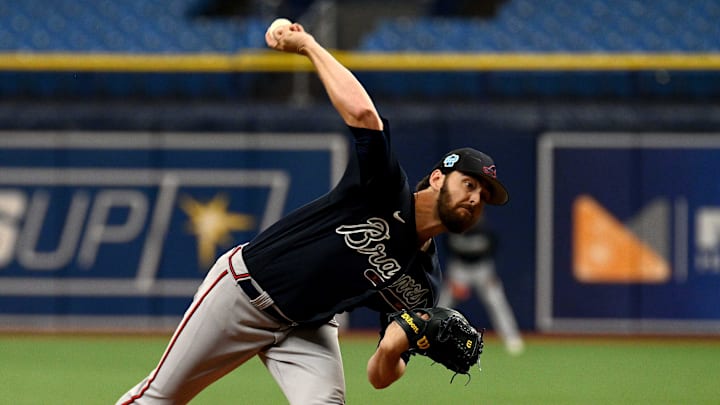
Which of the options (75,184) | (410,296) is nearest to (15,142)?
(75,184)

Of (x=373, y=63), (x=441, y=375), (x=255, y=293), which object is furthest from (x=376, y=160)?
(x=373, y=63)

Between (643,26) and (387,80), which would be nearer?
(387,80)

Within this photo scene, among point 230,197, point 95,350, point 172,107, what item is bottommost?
point 95,350

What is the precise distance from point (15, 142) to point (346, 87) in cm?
905

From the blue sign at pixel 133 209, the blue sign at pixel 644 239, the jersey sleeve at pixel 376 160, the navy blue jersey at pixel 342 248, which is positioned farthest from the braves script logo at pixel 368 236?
the blue sign at pixel 644 239

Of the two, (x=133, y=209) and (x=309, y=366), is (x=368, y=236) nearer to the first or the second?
(x=309, y=366)

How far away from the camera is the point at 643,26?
14.0 m

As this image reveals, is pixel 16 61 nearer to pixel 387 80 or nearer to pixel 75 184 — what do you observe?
pixel 75 184

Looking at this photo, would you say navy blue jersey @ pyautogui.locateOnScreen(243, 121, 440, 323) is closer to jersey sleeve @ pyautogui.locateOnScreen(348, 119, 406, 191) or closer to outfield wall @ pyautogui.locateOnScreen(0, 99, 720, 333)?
jersey sleeve @ pyautogui.locateOnScreen(348, 119, 406, 191)

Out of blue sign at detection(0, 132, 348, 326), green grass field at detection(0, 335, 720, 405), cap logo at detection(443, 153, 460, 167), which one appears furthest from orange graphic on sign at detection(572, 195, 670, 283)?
cap logo at detection(443, 153, 460, 167)

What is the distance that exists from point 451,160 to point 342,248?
0.55 m

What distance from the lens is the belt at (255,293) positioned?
4.59 metres

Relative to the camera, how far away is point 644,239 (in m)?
12.6

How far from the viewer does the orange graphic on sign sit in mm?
12594
